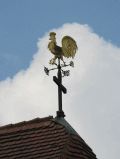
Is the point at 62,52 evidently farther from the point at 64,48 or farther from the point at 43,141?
the point at 43,141

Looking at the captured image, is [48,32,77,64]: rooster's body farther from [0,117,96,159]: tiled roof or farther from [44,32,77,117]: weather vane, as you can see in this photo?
[0,117,96,159]: tiled roof

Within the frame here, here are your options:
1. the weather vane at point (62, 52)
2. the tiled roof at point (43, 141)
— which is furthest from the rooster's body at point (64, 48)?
the tiled roof at point (43, 141)

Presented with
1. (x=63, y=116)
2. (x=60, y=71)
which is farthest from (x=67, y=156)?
(x=60, y=71)

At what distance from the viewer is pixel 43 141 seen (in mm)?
12125

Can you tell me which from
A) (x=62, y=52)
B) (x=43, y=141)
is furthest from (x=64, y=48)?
(x=43, y=141)

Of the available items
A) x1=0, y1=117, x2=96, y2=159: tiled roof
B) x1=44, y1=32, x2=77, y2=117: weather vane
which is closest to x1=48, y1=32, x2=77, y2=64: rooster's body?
x1=44, y1=32, x2=77, y2=117: weather vane

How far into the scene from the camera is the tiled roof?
465 inches

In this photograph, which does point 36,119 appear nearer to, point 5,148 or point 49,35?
point 5,148

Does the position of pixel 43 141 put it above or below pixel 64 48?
below

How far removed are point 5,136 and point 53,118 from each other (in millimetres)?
1063

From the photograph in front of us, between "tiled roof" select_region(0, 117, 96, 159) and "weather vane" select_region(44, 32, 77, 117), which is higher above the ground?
"weather vane" select_region(44, 32, 77, 117)

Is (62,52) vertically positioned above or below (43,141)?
above

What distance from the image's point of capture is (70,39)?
13258 millimetres

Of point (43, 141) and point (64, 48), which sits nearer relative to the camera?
point (43, 141)
